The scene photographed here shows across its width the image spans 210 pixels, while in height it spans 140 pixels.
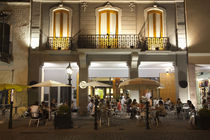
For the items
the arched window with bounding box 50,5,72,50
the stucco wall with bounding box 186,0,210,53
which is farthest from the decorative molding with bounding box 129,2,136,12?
the arched window with bounding box 50,5,72,50

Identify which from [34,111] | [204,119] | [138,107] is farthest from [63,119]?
[204,119]

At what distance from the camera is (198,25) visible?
1570 centimetres

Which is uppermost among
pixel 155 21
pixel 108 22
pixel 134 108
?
pixel 155 21

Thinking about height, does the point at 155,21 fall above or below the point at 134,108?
above

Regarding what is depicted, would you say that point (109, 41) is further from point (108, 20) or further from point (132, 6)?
point (132, 6)

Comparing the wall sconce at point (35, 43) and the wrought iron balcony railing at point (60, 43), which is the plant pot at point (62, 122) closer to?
the wrought iron balcony railing at point (60, 43)

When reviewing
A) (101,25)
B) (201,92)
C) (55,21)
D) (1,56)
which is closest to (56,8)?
(55,21)

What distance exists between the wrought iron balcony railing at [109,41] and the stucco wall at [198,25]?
3.85 meters

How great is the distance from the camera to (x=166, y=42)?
15781 millimetres

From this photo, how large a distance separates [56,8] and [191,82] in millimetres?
10994

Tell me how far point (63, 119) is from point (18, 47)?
8058mm

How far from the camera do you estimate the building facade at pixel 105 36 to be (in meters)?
15.3

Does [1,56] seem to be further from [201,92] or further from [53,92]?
[201,92]

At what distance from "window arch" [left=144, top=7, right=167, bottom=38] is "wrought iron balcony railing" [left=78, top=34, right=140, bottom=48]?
4.62 feet
